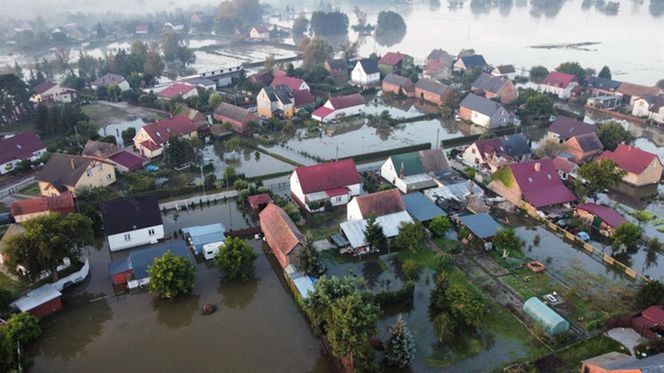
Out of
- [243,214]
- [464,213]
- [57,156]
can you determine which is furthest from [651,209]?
[57,156]

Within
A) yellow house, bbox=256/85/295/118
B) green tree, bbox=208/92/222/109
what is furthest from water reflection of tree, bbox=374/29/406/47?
green tree, bbox=208/92/222/109

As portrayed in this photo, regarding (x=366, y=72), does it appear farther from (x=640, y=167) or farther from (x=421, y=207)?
(x=421, y=207)

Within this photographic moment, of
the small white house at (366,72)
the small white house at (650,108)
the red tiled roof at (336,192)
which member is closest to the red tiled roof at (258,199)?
the red tiled roof at (336,192)

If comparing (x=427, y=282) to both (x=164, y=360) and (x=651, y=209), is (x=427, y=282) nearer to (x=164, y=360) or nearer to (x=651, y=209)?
(x=164, y=360)

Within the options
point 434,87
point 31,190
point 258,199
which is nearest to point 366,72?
point 434,87

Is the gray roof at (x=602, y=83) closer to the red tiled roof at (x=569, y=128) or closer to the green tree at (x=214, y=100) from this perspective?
the red tiled roof at (x=569, y=128)

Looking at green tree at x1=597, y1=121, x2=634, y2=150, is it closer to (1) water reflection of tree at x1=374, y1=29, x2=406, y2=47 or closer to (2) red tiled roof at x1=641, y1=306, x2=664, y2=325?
(2) red tiled roof at x1=641, y1=306, x2=664, y2=325
